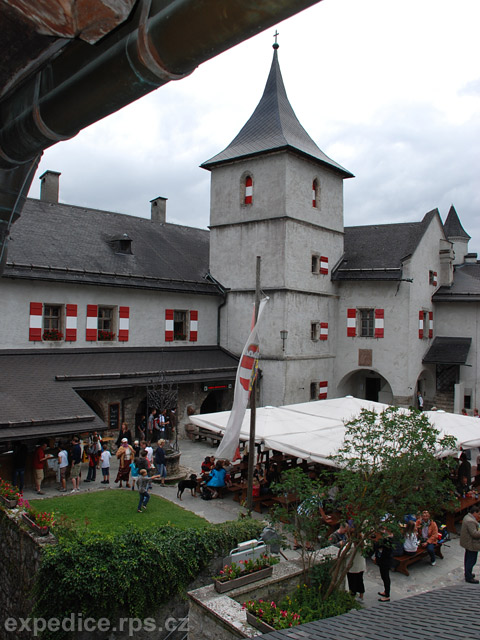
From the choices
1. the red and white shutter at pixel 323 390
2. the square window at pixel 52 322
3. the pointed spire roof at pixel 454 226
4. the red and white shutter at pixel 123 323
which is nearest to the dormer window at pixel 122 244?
the red and white shutter at pixel 123 323

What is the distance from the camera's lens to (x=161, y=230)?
27891 millimetres

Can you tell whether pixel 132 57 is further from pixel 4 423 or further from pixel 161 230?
pixel 161 230

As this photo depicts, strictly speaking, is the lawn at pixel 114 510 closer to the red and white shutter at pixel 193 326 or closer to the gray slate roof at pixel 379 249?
the red and white shutter at pixel 193 326

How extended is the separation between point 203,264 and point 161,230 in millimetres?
3237

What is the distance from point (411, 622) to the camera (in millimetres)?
4785

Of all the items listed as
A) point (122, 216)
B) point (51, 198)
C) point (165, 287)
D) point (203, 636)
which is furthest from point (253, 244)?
point (203, 636)

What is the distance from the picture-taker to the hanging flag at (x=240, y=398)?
11.4 meters

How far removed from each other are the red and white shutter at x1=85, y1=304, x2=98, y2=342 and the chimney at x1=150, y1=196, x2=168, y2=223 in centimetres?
1197

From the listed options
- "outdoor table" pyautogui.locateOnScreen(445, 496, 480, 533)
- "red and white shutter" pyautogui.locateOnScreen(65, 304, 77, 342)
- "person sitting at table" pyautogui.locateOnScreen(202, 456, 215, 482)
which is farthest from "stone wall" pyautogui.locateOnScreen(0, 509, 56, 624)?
"red and white shutter" pyautogui.locateOnScreen(65, 304, 77, 342)

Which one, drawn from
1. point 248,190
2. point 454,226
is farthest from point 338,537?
point 454,226

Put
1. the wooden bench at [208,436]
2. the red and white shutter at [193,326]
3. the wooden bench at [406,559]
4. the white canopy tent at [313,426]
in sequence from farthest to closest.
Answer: the red and white shutter at [193,326] < the wooden bench at [208,436] < the white canopy tent at [313,426] < the wooden bench at [406,559]

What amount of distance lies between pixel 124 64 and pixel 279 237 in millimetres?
21543

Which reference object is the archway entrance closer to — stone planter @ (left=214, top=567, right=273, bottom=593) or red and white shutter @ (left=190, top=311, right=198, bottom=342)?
red and white shutter @ (left=190, top=311, right=198, bottom=342)

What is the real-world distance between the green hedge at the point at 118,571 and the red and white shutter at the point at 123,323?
503 inches
